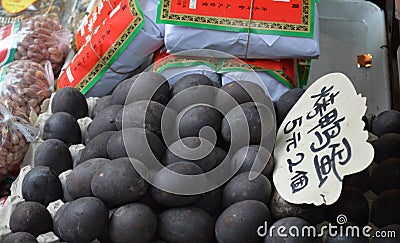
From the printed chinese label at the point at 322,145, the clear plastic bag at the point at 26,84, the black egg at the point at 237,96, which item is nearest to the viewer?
the printed chinese label at the point at 322,145

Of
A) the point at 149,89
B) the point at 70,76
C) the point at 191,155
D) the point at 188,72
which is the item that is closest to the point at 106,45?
the point at 70,76

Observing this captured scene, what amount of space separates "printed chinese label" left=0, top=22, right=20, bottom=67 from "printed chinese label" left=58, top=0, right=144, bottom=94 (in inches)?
12.5

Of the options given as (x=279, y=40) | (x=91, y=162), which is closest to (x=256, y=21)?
(x=279, y=40)

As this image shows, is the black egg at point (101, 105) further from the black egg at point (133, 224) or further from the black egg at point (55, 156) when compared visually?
the black egg at point (133, 224)

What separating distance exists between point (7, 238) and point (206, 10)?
Result: 80cm

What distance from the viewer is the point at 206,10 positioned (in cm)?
151

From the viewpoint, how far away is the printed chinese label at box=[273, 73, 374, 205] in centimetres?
91

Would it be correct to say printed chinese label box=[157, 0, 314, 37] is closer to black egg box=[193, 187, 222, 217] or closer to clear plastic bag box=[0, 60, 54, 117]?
clear plastic bag box=[0, 60, 54, 117]

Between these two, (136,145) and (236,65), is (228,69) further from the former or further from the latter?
(136,145)

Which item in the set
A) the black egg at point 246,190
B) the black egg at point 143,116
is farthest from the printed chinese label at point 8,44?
the black egg at point 246,190

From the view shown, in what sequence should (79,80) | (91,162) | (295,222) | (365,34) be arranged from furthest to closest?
(365,34) → (79,80) → (91,162) → (295,222)

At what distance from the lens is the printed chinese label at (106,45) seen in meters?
1.58

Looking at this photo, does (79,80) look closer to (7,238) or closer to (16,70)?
(16,70)

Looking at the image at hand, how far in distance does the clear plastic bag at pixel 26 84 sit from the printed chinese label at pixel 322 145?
0.85 metres
